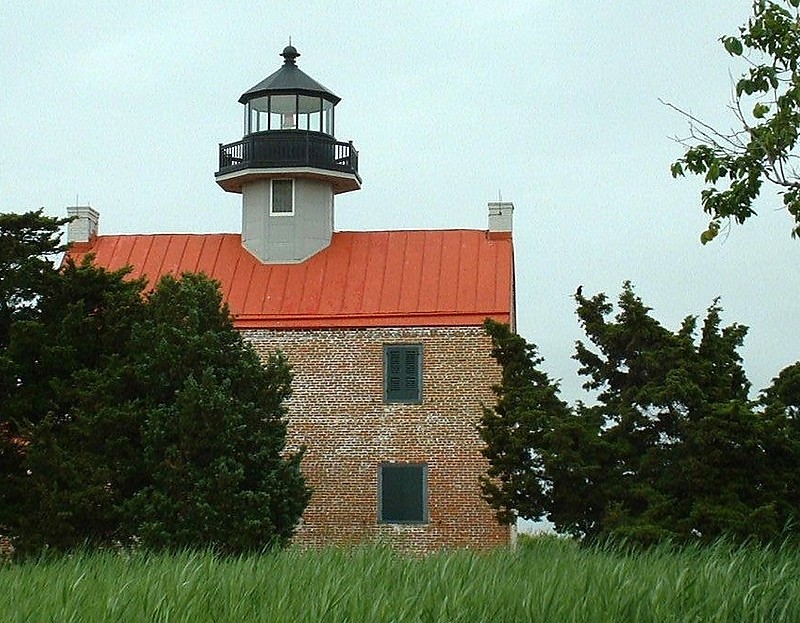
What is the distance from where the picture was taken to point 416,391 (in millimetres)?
26656

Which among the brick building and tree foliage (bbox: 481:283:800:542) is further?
the brick building

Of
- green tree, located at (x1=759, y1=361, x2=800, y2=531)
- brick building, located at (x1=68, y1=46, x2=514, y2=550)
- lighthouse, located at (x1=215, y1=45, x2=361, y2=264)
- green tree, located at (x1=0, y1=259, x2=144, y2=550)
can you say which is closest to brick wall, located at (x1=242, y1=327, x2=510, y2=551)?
brick building, located at (x1=68, y1=46, x2=514, y2=550)

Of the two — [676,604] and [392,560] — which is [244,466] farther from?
[676,604]

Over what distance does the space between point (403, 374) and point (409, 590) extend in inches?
691

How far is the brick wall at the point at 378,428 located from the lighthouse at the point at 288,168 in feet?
9.21

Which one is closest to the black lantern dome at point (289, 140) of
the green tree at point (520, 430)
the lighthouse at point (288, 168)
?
the lighthouse at point (288, 168)

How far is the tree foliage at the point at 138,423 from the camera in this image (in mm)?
19688

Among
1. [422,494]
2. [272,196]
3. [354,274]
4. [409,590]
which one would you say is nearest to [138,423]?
[422,494]

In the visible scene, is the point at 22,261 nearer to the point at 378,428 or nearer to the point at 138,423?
the point at 138,423

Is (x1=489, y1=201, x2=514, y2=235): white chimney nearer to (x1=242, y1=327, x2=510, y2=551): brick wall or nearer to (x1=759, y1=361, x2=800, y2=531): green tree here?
(x1=242, y1=327, x2=510, y2=551): brick wall

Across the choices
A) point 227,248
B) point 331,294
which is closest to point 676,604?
point 331,294

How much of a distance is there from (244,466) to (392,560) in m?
9.63

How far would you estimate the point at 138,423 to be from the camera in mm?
20531

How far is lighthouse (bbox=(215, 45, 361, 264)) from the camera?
29.1 meters
